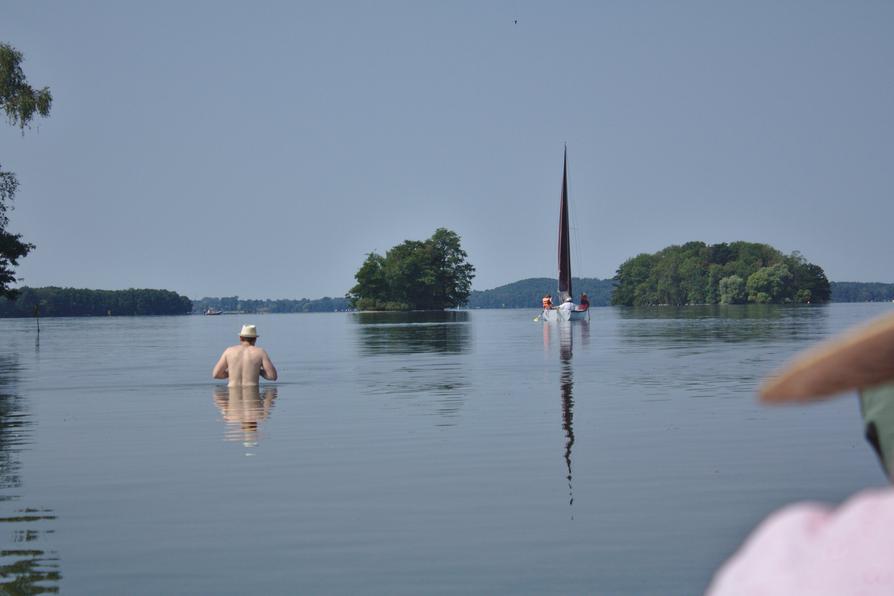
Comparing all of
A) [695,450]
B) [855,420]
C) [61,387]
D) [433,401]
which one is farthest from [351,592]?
[61,387]

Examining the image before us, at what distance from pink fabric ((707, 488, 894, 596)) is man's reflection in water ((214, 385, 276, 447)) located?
51.9 feet

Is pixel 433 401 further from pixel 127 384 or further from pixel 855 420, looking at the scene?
pixel 127 384

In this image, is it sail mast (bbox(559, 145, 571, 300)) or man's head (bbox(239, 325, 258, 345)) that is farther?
sail mast (bbox(559, 145, 571, 300))

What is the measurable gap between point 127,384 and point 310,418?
38.7 ft

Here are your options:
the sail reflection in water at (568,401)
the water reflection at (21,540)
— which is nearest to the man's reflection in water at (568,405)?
the sail reflection in water at (568,401)

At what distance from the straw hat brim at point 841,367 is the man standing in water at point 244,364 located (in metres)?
22.5

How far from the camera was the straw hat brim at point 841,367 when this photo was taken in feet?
5.28

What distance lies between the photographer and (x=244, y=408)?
23.2m

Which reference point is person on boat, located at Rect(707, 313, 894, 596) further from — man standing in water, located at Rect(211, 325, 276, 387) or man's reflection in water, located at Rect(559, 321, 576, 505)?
man standing in water, located at Rect(211, 325, 276, 387)

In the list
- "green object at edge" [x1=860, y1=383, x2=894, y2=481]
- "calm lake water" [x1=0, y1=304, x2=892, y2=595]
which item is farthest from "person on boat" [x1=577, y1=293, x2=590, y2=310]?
"green object at edge" [x1=860, y1=383, x2=894, y2=481]

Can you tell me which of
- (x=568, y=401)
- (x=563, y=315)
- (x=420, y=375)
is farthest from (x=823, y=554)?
(x=563, y=315)

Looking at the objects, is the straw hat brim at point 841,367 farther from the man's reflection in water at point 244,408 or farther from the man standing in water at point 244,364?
the man standing in water at point 244,364

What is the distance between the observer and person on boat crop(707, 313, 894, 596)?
1.63 m

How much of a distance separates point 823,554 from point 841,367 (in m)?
0.24
